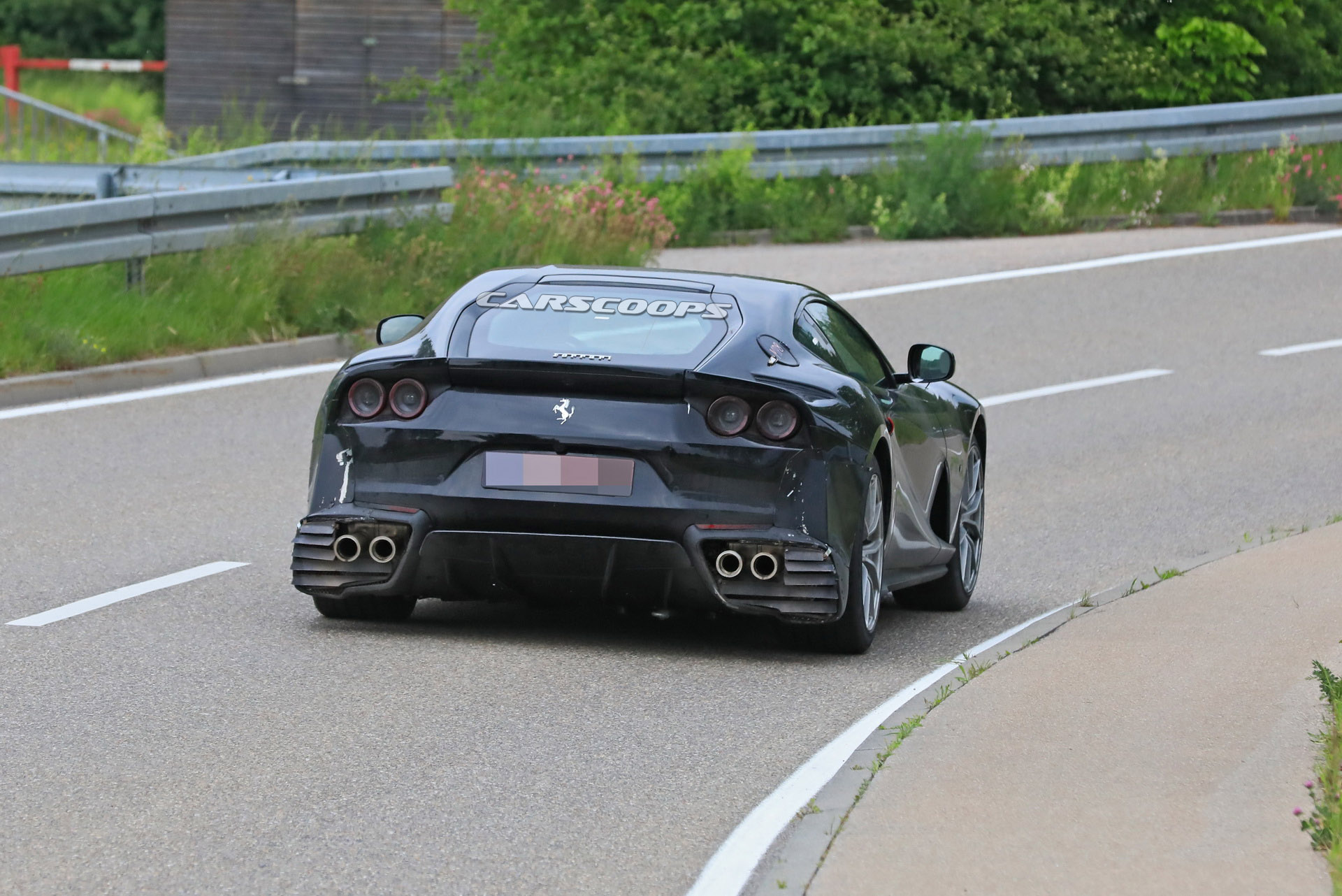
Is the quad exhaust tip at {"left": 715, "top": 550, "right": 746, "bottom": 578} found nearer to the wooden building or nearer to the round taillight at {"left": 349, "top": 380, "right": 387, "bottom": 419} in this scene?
the round taillight at {"left": 349, "top": 380, "right": 387, "bottom": 419}

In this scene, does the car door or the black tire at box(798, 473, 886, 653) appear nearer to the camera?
the black tire at box(798, 473, 886, 653)

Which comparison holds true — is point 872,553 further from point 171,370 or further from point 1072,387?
point 1072,387

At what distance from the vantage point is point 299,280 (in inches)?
627

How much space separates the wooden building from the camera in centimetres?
4219

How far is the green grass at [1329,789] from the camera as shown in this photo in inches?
196

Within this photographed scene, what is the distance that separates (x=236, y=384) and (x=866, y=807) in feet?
31.1

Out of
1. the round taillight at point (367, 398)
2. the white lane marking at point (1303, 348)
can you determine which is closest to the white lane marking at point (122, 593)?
the round taillight at point (367, 398)

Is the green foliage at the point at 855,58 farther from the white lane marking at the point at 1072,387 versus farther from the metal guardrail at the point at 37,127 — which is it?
the white lane marking at the point at 1072,387

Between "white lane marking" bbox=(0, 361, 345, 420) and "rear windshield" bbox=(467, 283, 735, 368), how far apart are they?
5089mm

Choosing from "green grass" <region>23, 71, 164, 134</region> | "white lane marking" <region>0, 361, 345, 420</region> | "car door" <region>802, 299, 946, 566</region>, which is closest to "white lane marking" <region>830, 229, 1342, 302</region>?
"white lane marking" <region>0, 361, 345, 420</region>

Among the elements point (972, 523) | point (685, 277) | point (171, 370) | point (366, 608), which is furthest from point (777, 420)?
point (171, 370)

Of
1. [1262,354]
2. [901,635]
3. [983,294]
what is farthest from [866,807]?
[983,294]

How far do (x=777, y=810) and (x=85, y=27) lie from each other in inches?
2687

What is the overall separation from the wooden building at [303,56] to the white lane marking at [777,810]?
3466 centimetres
